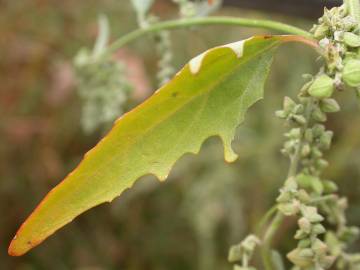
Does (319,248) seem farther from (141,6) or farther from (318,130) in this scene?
(141,6)

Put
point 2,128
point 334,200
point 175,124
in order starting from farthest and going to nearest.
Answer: point 2,128, point 334,200, point 175,124

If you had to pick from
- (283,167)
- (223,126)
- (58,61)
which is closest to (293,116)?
(223,126)

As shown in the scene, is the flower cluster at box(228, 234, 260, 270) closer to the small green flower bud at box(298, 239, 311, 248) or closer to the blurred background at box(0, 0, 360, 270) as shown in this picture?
the small green flower bud at box(298, 239, 311, 248)

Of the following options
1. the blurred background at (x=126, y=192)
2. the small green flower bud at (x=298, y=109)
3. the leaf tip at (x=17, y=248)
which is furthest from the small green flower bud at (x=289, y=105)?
the blurred background at (x=126, y=192)

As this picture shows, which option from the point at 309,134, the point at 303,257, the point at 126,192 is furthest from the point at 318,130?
the point at 126,192

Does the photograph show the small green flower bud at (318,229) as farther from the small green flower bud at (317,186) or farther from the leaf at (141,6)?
the leaf at (141,6)

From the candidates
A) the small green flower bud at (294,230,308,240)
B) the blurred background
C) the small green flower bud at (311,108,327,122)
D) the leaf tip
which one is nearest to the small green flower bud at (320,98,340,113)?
the small green flower bud at (311,108,327,122)

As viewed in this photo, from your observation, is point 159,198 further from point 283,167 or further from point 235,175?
point 283,167
